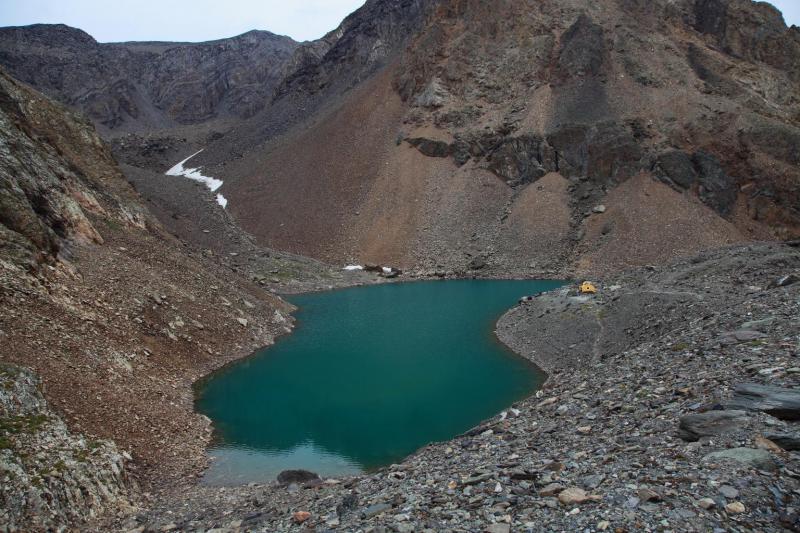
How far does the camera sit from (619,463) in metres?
9.69

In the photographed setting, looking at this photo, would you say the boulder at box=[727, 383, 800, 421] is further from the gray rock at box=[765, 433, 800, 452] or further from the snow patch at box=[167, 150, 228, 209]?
the snow patch at box=[167, 150, 228, 209]

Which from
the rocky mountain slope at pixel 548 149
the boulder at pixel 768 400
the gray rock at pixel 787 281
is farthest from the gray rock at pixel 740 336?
the rocky mountain slope at pixel 548 149

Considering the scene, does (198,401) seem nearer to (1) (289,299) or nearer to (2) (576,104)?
(1) (289,299)

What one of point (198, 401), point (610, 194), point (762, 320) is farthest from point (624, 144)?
point (198, 401)

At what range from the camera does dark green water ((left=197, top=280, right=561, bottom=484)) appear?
1922 centimetres

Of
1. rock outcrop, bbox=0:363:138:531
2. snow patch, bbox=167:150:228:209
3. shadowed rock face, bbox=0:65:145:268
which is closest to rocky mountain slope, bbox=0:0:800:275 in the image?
snow patch, bbox=167:150:228:209

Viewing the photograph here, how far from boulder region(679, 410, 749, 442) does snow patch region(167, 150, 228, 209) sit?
69923mm

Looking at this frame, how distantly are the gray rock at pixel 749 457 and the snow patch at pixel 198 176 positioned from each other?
71.2 m

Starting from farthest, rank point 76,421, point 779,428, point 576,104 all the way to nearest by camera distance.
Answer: point 576,104 < point 76,421 < point 779,428

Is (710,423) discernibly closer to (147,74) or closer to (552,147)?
(552,147)

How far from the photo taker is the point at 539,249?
5769cm

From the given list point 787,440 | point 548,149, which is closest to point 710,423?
point 787,440

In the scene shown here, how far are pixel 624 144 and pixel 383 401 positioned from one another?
49545 millimetres

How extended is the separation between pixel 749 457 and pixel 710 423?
5.13 feet
